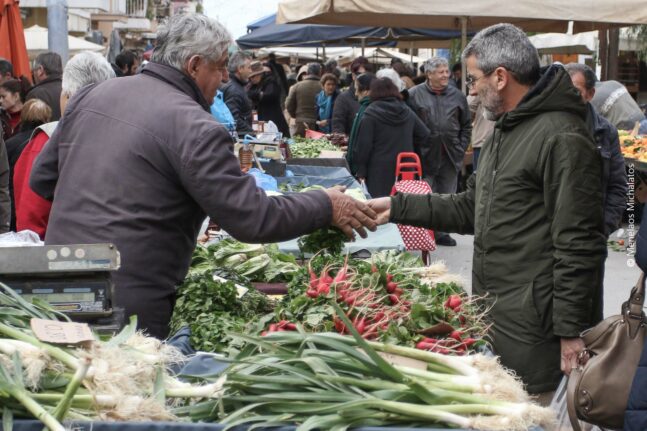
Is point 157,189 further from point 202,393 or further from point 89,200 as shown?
point 202,393

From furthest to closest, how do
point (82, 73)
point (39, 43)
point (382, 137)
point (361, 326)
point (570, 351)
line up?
point (39, 43)
point (382, 137)
point (82, 73)
point (570, 351)
point (361, 326)

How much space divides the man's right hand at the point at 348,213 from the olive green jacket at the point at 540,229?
0.48m

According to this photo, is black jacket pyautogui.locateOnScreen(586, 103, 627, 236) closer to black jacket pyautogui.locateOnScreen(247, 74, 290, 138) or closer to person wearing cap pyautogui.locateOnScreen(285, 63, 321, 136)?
black jacket pyautogui.locateOnScreen(247, 74, 290, 138)

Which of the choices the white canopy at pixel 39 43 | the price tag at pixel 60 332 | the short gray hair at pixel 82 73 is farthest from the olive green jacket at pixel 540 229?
the white canopy at pixel 39 43

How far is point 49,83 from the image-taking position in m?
8.66

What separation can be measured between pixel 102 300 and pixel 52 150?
123 cm

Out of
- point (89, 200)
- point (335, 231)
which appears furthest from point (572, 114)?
point (89, 200)

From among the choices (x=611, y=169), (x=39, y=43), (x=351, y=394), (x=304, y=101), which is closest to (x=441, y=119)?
(x=611, y=169)

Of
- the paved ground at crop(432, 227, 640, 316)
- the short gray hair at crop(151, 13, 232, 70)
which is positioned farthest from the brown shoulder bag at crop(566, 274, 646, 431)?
the paved ground at crop(432, 227, 640, 316)

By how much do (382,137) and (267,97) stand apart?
4630mm

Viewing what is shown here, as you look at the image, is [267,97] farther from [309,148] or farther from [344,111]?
[309,148]

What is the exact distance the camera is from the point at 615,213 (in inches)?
246

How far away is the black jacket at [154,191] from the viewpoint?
3316mm

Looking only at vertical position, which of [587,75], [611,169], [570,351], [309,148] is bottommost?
[309,148]
